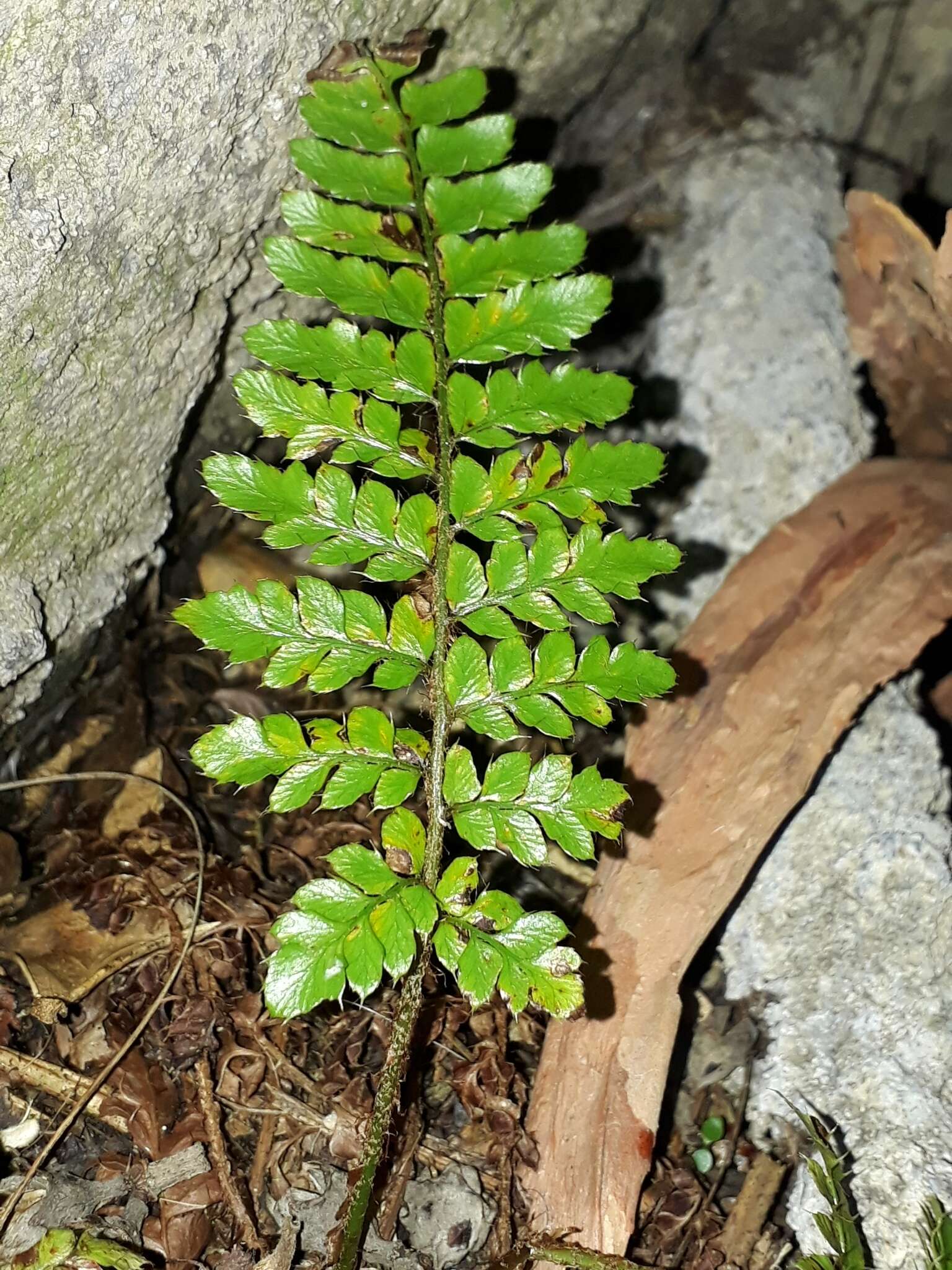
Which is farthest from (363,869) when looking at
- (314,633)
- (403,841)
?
(314,633)

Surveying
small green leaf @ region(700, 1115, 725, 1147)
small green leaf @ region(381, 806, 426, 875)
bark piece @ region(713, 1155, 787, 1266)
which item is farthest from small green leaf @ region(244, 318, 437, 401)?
bark piece @ region(713, 1155, 787, 1266)

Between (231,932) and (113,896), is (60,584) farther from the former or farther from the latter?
(231,932)

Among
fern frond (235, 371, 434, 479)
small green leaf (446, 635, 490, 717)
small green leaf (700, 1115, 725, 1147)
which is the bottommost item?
small green leaf (700, 1115, 725, 1147)

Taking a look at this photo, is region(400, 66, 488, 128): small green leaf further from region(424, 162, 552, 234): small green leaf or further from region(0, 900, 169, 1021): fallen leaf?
region(0, 900, 169, 1021): fallen leaf

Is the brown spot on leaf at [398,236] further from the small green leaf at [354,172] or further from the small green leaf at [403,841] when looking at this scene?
the small green leaf at [403,841]

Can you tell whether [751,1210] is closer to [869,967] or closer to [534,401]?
[869,967]
